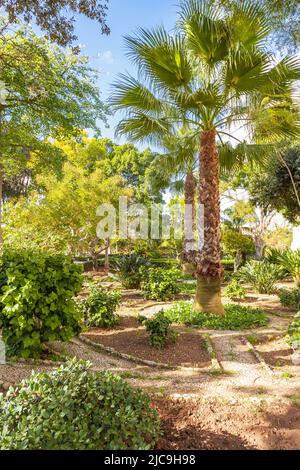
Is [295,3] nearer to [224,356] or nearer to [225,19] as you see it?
[225,19]

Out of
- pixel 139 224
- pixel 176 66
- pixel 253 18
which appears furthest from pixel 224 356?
pixel 139 224

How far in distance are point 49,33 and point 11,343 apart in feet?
18.0

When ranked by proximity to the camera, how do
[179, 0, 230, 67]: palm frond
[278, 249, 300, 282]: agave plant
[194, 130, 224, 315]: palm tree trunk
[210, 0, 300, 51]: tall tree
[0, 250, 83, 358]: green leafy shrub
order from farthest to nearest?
1. [278, 249, 300, 282]: agave plant
2. [194, 130, 224, 315]: palm tree trunk
3. [179, 0, 230, 67]: palm frond
4. [210, 0, 300, 51]: tall tree
5. [0, 250, 83, 358]: green leafy shrub

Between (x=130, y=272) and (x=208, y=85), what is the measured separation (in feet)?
26.2

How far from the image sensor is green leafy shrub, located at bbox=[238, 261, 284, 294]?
12.0m

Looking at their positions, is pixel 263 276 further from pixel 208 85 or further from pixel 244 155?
pixel 208 85

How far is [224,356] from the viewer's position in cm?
561

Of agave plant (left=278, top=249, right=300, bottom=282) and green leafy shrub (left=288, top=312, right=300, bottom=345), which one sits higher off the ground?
agave plant (left=278, top=249, right=300, bottom=282)

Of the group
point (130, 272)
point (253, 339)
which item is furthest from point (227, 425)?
point (130, 272)

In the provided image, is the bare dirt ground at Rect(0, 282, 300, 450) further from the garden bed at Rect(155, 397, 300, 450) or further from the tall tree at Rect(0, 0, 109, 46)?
the tall tree at Rect(0, 0, 109, 46)

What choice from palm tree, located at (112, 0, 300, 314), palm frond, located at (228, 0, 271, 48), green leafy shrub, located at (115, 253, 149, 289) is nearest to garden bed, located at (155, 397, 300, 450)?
palm tree, located at (112, 0, 300, 314)

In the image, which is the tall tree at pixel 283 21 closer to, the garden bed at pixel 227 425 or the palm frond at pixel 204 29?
the palm frond at pixel 204 29
